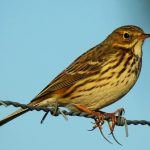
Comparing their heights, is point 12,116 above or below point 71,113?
below

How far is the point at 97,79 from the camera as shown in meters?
7.21

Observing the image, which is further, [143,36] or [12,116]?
[143,36]

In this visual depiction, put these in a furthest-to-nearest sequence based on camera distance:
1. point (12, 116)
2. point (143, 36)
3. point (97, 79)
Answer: point (143, 36) → point (97, 79) → point (12, 116)

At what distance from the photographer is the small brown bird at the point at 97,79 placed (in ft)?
22.8

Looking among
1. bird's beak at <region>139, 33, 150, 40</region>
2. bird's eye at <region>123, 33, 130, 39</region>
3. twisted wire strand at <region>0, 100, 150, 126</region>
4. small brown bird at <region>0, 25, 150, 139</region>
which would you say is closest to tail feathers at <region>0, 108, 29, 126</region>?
small brown bird at <region>0, 25, 150, 139</region>

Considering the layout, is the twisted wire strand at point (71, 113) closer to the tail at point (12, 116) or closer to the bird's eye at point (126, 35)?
the tail at point (12, 116)

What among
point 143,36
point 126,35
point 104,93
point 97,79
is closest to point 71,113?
point 104,93

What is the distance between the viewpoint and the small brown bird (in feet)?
22.8

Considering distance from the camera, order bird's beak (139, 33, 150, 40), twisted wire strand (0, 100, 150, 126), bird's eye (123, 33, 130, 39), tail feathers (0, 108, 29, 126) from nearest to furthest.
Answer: twisted wire strand (0, 100, 150, 126) < tail feathers (0, 108, 29, 126) < bird's beak (139, 33, 150, 40) < bird's eye (123, 33, 130, 39)

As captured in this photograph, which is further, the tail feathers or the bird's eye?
the bird's eye

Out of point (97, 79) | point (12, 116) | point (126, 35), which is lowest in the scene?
point (12, 116)

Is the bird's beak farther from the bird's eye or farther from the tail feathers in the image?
the tail feathers

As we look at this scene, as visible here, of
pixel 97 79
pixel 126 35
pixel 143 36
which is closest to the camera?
pixel 97 79

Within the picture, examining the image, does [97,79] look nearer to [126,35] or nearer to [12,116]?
[126,35]
